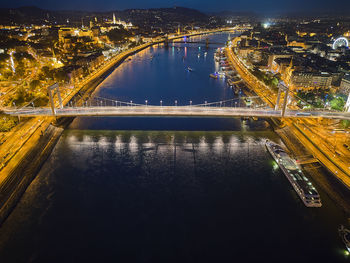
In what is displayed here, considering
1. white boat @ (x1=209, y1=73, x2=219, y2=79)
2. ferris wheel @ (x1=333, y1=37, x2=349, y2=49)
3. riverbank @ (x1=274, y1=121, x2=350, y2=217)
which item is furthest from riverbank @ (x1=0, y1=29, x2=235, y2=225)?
ferris wheel @ (x1=333, y1=37, x2=349, y2=49)

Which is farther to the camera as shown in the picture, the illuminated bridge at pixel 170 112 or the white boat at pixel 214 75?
the white boat at pixel 214 75

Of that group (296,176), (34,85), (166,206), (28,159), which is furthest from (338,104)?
(34,85)

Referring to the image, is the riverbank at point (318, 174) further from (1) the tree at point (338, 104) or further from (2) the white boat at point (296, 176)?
(1) the tree at point (338, 104)

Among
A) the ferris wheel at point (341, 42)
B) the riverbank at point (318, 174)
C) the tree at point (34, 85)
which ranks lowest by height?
the riverbank at point (318, 174)

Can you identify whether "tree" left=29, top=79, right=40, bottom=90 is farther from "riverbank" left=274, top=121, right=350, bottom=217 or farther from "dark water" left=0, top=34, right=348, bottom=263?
"riverbank" left=274, top=121, right=350, bottom=217

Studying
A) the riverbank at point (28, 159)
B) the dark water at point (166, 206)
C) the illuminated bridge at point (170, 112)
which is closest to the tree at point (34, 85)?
the riverbank at point (28, 159)

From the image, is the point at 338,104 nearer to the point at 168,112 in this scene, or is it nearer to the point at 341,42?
the point at 168,112
